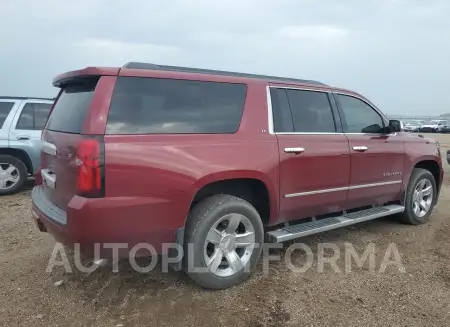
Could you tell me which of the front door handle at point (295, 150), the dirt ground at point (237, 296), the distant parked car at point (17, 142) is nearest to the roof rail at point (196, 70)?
the front door handle at point (295, 150)

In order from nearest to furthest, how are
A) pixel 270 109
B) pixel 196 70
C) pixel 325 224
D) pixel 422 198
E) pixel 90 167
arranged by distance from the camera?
pixel 90 167 → pixel 196 70 → pixel 270 109 → pixel 325 224 → pixel 422 198

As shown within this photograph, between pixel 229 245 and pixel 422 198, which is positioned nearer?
pixel 229 245

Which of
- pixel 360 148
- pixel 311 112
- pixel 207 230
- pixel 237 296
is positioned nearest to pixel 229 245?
pixel 207 230

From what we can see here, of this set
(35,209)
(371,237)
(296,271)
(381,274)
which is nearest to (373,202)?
(371,237)

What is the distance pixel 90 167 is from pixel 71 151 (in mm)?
271

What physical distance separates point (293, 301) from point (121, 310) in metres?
1.37

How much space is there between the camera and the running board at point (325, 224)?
12.5ft

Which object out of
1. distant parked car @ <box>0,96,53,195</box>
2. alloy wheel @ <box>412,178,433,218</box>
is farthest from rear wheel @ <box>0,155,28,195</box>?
alloy wheel @ <box>412,178,433,218</box>

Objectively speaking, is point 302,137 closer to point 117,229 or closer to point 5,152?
point 117,229

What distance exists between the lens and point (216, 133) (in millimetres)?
3445

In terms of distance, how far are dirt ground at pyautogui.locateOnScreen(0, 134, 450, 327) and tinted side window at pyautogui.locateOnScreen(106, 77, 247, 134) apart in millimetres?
1389

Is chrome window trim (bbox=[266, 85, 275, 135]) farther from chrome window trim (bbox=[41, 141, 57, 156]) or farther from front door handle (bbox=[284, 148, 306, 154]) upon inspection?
chrome window trim (bbox=[41, 141, 57, 156])

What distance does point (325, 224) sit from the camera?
165 inches

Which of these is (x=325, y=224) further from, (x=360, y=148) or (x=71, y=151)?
(x=71, y=151)
